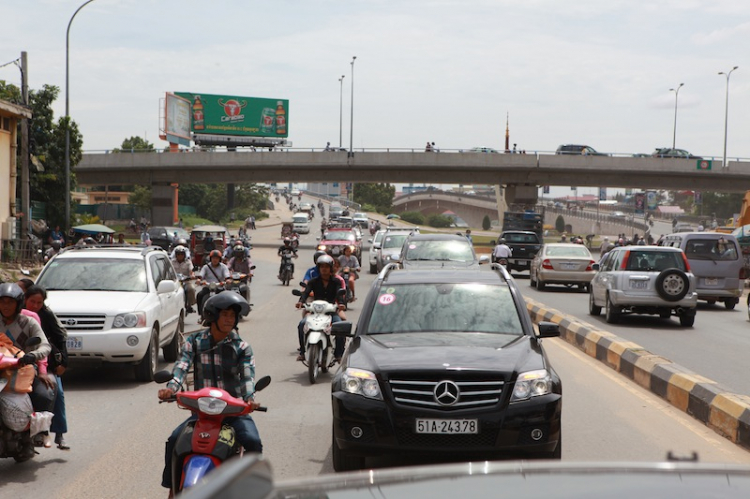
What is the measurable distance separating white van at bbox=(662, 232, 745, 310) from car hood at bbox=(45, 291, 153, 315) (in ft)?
53.2

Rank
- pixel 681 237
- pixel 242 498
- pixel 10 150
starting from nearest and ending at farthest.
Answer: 1. pixel 242 498
2. pixel 681 237
3. pixel 10 150

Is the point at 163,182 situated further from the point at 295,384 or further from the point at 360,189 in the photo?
the point at 360,189

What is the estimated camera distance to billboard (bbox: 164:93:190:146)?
81000 millimetres

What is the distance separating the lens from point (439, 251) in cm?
2231

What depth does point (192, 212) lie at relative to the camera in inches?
4500

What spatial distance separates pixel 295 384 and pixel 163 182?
5864cm

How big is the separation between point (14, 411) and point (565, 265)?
82.3ft

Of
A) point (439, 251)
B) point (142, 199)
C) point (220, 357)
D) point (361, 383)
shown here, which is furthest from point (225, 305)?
point (142, 199)

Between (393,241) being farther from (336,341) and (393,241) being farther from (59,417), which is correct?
(59,417)

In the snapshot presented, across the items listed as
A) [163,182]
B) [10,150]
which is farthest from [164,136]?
[10,150]

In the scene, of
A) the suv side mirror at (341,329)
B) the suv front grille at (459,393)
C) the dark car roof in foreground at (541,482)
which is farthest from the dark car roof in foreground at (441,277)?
the dark car roof in foreground at (541,482)

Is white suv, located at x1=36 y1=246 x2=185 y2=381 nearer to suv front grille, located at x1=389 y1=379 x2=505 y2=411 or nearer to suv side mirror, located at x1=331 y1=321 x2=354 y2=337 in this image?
suv side mirror, located at x1=331 y1=321 x2=354 y2=337

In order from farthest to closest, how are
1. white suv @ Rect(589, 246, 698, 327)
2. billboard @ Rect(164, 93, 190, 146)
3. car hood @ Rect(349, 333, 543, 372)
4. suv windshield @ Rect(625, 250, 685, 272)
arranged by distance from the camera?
1. billboard @ Rect(164, 93, 190, 146)
2. suv windshield @ Rect(625, 250, 685, 272)
3. white suv @ Rect(589, 246, 698, 327)
4. car hood @ Rect(349, 333, 543, 372)

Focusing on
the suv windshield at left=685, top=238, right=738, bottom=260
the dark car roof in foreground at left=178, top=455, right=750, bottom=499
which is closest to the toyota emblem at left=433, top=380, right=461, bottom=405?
the dark car roof in foreground at left=178, top=455, right=750, bottom=499
